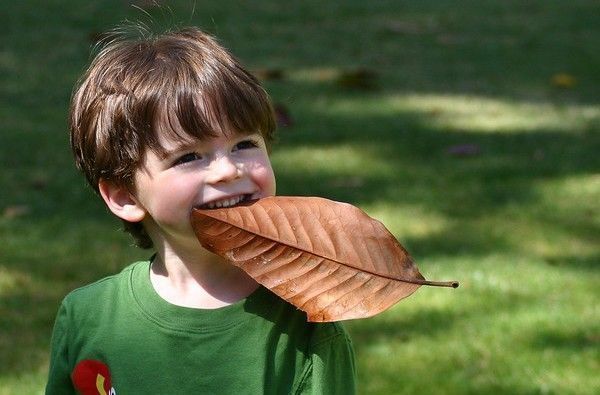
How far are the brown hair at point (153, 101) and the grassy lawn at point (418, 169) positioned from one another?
43.0 inches

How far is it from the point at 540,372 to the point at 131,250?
5.27ft

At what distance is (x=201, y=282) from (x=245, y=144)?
0.92ft

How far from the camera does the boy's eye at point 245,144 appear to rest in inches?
85.2

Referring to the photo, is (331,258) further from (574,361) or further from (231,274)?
(574,361)

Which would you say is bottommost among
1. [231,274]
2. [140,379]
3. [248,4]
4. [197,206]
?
[248,4]

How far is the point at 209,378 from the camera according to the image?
85.4 inches

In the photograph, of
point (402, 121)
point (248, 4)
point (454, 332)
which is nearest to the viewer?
point (454, 332)

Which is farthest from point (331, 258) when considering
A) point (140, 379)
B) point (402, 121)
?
point (402, 121)

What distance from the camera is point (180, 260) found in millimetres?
2285

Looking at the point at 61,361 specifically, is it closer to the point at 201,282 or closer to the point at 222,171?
the point at 201,282

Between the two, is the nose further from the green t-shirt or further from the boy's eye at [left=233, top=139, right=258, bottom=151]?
the green t-shirt

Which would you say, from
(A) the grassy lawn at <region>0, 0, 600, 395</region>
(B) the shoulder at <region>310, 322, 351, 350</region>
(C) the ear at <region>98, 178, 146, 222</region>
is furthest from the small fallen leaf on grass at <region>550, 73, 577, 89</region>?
(B) the shoulder at <region>310, 322, 351, 350</region>

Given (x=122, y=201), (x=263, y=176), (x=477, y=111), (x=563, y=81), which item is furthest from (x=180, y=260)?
(x=563, y=81)

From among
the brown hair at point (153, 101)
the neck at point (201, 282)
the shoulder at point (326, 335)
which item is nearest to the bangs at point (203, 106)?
the brown hair at point (153, 101)
